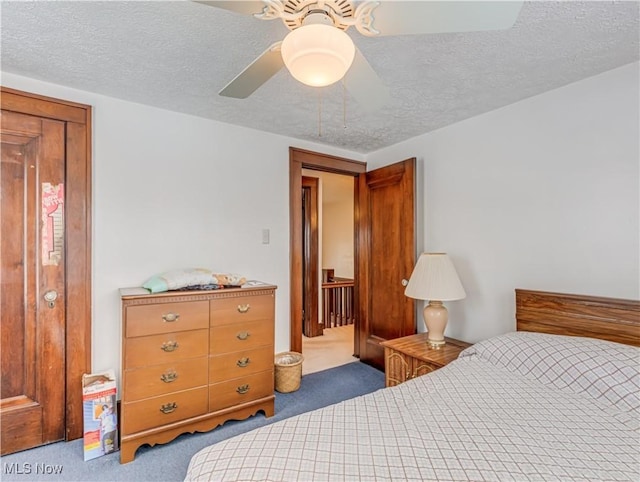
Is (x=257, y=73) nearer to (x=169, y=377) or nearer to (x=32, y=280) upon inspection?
(x=169, y=377)

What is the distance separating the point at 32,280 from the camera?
6.95ft

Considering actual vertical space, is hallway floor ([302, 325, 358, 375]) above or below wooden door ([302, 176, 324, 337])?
below

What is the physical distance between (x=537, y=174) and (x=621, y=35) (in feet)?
2.83

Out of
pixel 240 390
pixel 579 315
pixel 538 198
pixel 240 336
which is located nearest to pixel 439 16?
pixel 538 198

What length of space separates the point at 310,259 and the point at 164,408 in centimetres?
297

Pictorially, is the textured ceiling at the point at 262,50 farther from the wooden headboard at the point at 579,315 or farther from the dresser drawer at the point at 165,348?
the dresser drawer at the point at 165,348

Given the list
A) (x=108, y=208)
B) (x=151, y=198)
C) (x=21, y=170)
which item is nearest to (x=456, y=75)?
(x=151, y=198)

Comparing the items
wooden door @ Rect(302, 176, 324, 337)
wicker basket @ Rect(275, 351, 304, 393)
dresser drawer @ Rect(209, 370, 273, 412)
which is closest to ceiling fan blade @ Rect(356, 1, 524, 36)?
dresser drawer @ Rect(209, 370, 273, 412)

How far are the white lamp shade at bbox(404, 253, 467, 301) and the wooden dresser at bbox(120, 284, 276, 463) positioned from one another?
112cm

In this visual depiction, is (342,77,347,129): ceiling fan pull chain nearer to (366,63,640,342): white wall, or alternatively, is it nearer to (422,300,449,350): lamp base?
(366,63,640,342): white wall

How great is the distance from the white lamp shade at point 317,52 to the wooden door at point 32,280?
2004mm

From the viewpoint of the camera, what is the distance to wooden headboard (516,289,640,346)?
1.77m

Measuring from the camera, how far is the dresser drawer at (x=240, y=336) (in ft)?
7.51

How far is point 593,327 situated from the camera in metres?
1.89
